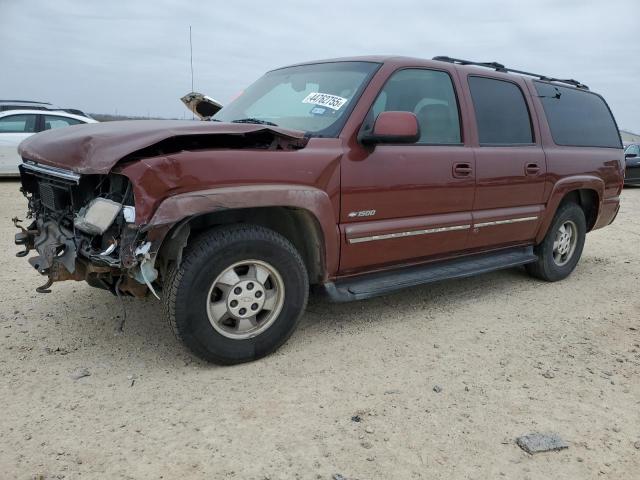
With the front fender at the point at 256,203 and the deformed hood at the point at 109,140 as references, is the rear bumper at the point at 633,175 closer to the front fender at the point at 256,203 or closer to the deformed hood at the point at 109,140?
the front fender at the point at 256,203

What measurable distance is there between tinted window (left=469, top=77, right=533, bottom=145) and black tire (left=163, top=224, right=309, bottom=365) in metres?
2.02

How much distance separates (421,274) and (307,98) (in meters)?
1.53

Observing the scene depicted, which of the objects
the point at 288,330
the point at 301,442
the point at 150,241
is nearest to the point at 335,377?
the point at 288,330

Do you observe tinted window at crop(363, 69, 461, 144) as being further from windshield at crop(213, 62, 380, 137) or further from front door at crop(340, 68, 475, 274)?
windshield at crop(213, 62, 380, 137)

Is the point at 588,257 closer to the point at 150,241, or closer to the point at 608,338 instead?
the point at 608,338

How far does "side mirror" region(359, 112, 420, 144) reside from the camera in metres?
3.29

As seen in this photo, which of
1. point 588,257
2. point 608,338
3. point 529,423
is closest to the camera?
point 529,423

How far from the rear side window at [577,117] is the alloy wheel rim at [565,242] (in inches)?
32.4

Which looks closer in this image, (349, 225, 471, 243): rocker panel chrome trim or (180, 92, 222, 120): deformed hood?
(349, 225, 471, 243): rocker panel chrome trim

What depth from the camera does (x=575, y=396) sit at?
2.99m

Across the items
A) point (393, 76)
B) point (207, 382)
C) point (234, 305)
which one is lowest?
point (207, 382)

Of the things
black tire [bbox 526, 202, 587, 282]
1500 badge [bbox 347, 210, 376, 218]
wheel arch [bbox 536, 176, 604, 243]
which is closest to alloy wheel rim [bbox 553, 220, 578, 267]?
black tire [bbox 526, 202, 587, 282]

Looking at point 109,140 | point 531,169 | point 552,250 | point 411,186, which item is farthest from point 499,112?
point 109,140

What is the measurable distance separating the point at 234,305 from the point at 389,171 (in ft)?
4.42
